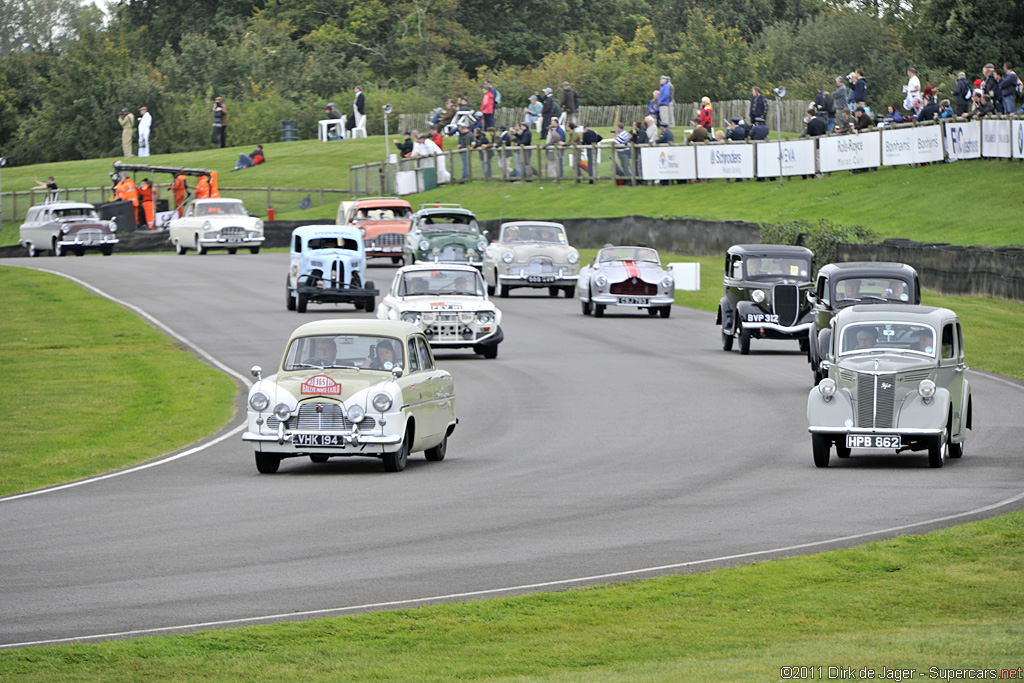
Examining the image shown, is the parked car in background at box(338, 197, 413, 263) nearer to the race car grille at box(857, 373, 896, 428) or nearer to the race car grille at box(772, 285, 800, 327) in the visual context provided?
the race car grille at box(772, 285, 800, 327)

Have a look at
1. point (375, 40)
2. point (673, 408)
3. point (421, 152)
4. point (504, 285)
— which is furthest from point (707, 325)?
point (375, 40)

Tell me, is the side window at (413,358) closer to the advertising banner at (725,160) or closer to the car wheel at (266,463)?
the car wheel at (266,463)

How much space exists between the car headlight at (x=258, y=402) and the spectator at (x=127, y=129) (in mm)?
63010

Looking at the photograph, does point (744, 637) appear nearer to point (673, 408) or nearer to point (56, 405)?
point (673, 408)

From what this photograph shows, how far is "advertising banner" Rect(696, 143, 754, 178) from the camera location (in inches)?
1918

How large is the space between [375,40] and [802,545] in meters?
85.9

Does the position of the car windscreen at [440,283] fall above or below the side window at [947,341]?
above

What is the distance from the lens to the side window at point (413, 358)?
56.8 feet

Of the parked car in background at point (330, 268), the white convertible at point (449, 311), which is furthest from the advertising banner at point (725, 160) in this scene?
the white convertible at point (449, 311)

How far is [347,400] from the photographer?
1619 cm

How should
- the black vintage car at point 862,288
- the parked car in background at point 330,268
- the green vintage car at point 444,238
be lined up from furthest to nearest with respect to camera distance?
the green vintage car at point 444,238 < the parked car in background at point 330,268 < the black vintage car at point 862,288

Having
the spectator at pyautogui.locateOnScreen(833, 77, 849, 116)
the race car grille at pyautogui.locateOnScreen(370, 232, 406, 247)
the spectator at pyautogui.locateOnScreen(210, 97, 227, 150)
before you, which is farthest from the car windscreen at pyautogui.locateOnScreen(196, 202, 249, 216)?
the spectator at pyautogui.locateOnScreen(210, 97, 227, 150)

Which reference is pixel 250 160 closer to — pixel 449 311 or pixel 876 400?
pixel 449 311

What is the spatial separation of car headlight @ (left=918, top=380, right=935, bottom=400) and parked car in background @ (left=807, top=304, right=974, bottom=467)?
0.04 ft
